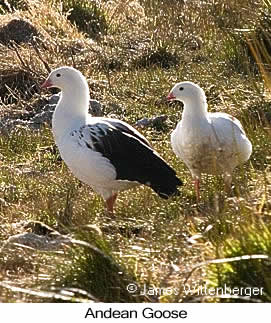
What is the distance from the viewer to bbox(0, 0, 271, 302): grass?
621 cm

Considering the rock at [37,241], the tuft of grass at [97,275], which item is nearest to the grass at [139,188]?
the tuft of grass at [97,275]

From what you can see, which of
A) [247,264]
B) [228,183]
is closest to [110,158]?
[228,183]

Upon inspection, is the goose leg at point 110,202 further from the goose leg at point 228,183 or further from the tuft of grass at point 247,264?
the tuft of grass at point 247,264

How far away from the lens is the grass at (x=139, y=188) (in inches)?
245

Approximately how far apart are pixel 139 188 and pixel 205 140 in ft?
2.72

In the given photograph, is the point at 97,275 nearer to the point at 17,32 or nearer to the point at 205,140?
the point at 205,140

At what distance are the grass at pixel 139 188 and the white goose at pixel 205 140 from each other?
15 centimetres

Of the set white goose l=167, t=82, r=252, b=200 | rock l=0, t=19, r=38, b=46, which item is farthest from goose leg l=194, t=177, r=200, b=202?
rock l=0, t=19, r=38, b=46

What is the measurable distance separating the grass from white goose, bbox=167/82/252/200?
5.9 inches

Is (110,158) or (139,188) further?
(139,188)

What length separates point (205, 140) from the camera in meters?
8.57

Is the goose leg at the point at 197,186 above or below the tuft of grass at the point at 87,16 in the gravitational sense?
below

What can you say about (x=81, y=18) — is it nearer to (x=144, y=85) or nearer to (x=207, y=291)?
(x=144, y=85)

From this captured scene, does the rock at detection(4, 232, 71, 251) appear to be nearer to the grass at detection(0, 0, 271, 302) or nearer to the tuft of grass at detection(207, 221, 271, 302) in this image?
the grass at detection(0, 0, 271, 302)
